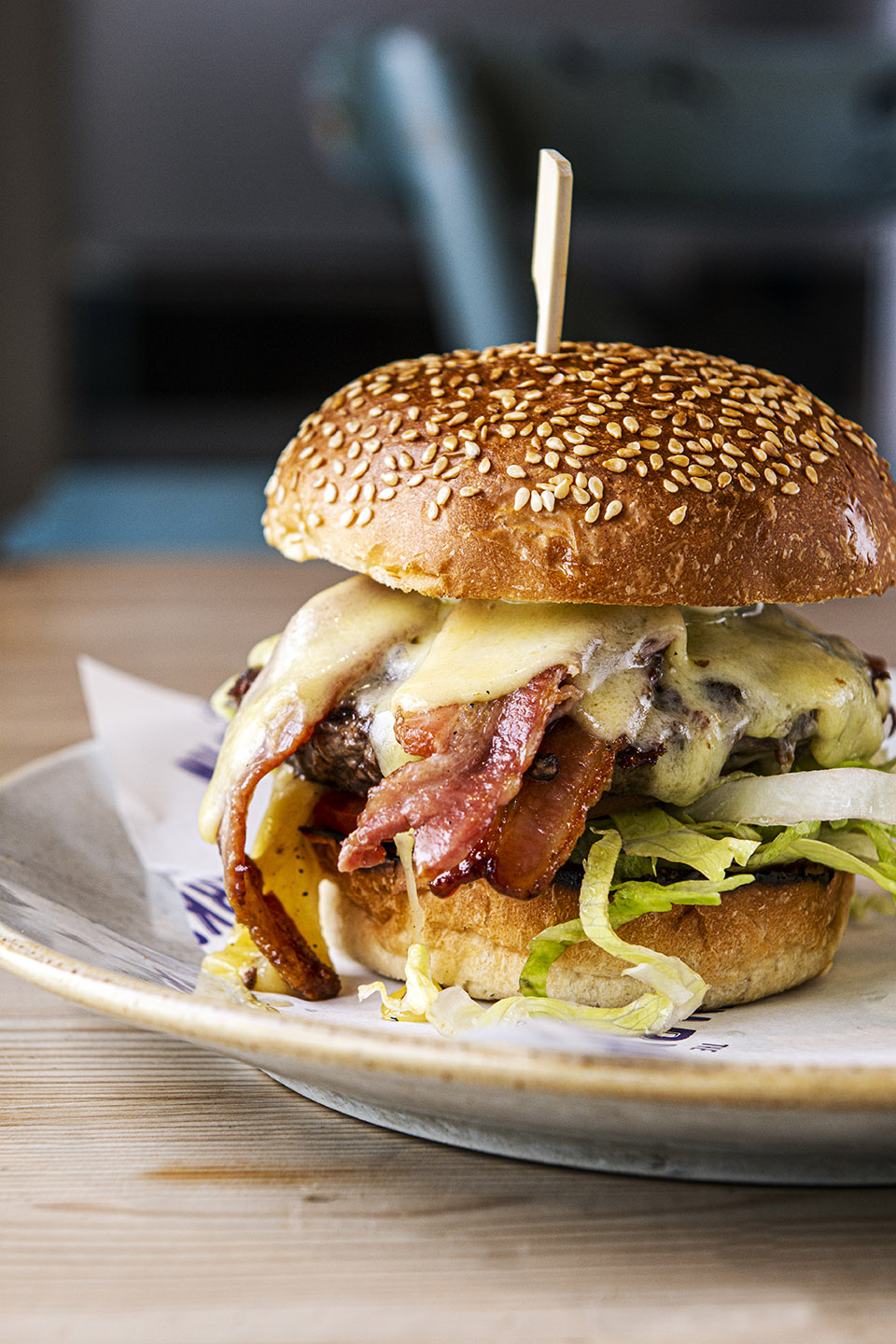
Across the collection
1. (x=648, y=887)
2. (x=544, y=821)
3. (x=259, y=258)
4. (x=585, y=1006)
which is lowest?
(x=259, y=258)

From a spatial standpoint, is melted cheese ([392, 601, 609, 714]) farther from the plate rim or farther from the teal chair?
the teal chair

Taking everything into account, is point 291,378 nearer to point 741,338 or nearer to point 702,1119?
point 741,338

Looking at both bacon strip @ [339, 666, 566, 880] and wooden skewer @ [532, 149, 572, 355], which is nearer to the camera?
bacon strip @ [339, 666, 566, 880]

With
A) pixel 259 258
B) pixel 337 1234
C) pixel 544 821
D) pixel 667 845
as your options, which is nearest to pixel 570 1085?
pixel 337 1234

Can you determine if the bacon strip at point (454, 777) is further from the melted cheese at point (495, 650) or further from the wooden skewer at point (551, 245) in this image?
the wooden skewer at point (551, 245)

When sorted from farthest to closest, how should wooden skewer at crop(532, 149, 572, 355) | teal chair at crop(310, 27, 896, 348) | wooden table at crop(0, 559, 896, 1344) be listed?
1. teal chair at crop(310, 27, 896, 348)
2. wooden skewer at crop(532, 149, 572, 355)
3. wooden table at crop(0, 559, 896, 1344)

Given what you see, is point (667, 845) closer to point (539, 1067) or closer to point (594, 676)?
point (594, 676)

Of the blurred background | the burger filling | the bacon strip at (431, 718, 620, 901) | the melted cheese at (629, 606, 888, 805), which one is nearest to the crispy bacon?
the burger filling

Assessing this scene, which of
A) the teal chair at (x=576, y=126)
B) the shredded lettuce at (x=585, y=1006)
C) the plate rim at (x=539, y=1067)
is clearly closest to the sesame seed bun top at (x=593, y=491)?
the shredded lettuce at (x=585, y=1006)
